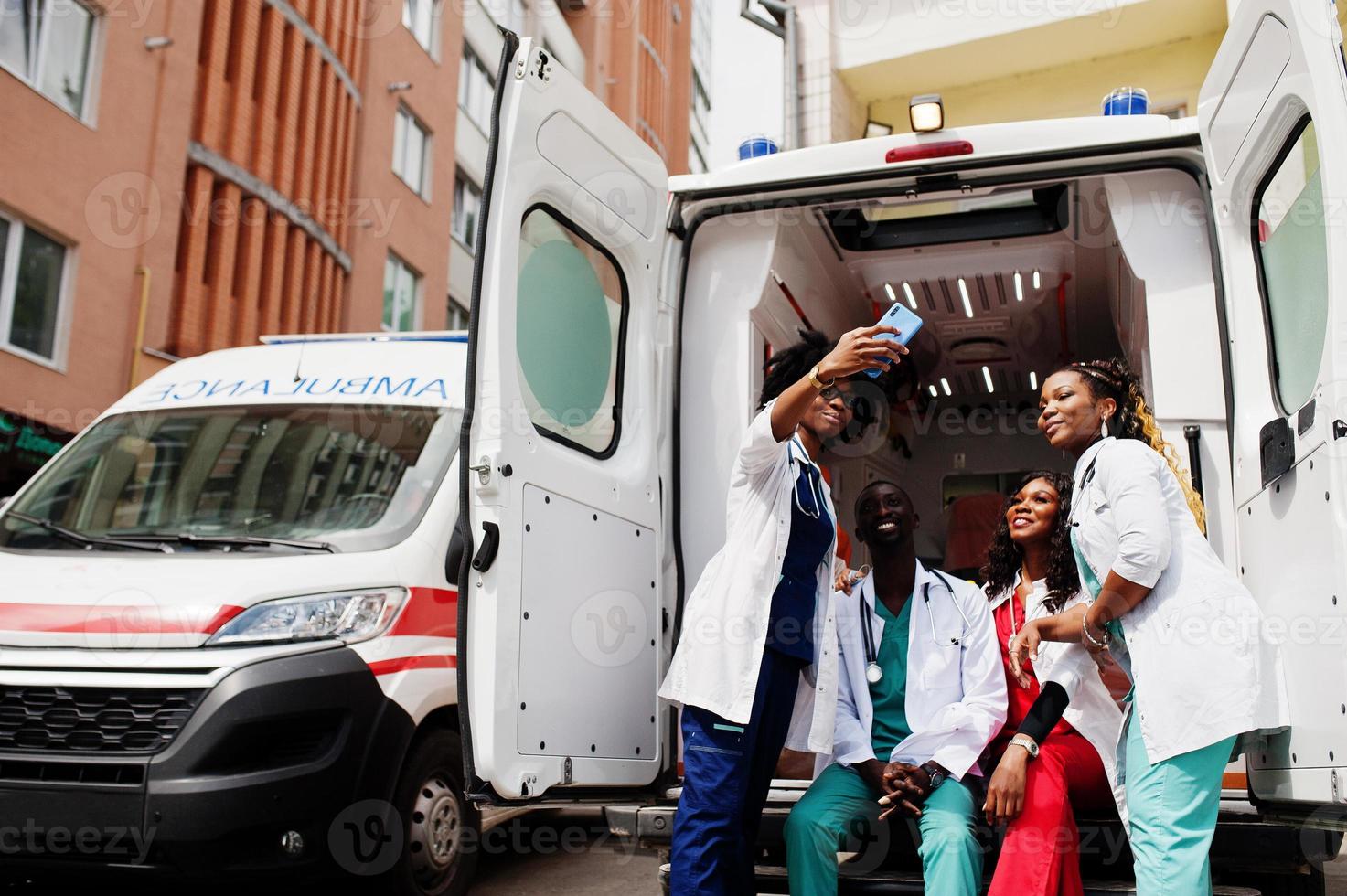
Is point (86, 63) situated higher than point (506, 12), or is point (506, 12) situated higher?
point (506, 12)

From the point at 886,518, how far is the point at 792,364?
0.56 meters

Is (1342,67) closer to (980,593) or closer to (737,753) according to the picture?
(980,593)

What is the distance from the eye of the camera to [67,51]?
11609 millimetres

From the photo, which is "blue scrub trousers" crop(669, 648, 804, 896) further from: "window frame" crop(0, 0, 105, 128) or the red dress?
"window frame" crop(0, 0, 105, 128)

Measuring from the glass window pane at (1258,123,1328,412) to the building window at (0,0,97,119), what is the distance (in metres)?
11.3

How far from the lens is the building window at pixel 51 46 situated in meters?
10.9

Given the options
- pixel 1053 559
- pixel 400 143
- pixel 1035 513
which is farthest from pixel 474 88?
pixel 1053 559

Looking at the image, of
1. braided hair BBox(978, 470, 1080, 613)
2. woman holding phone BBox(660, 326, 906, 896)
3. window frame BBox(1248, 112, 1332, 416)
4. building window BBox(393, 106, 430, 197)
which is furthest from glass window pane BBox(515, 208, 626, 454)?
building window BBox(393, 106, 430, 197)

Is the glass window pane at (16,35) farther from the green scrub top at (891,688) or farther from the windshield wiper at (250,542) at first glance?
the green scrub top at (891,688)

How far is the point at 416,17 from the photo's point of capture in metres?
19.5

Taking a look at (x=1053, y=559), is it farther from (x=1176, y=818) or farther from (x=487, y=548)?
(x=487, y=548)

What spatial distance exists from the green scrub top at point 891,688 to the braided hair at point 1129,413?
2.75 ft

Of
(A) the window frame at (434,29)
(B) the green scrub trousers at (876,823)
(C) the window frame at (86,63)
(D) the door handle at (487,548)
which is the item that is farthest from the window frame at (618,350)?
(A) the window frame at (434,29)

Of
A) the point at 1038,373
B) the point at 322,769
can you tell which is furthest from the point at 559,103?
the point at 1038,373
